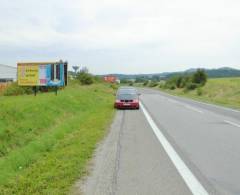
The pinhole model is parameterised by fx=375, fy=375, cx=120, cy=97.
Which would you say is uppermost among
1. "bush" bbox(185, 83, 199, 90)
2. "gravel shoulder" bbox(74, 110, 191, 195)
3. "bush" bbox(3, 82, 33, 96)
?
"gravel shoulder" bbox(74, 110, 191, 195)

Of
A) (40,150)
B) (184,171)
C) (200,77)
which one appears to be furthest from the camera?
(200,77)

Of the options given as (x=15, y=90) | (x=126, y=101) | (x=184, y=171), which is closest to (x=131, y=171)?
(x=184, y=171)

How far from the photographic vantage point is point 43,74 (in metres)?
31.5

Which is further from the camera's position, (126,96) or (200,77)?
(200,77)

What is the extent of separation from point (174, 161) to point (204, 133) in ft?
16.7

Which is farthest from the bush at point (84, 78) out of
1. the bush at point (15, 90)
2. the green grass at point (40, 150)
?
the green grass at point (40, 150)

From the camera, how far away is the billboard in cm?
3125

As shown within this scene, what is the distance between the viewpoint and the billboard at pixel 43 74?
3125 centimetres

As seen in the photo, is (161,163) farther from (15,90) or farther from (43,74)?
(15,90)

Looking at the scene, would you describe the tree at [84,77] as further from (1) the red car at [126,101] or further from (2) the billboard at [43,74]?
(1) the red car at [126,101]

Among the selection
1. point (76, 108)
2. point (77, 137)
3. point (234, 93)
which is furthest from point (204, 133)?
point (234, 93)

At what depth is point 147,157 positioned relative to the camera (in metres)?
8.64

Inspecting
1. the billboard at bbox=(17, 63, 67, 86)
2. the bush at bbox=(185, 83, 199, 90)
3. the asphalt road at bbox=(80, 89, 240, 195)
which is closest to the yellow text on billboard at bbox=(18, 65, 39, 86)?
the billboard at bbox=(17, 63, 67, 86)

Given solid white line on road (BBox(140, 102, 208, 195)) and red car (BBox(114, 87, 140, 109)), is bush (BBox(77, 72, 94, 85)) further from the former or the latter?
solid white line on road (BBox(140, 102, 208, 195))
